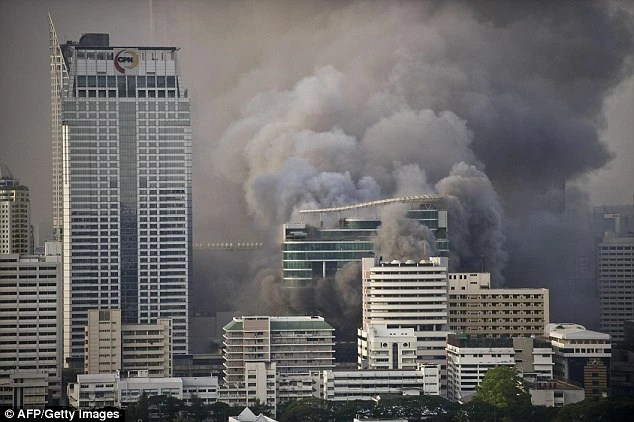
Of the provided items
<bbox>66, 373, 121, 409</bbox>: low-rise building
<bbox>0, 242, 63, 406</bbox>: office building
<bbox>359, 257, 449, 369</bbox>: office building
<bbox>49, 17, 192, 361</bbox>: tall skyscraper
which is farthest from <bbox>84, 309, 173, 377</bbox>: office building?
<bbox>359, 257, 449, 369</bbox>: office building

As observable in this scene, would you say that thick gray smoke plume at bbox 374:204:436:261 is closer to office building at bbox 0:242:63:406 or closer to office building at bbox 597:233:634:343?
office building at bbox 597:233:634:343

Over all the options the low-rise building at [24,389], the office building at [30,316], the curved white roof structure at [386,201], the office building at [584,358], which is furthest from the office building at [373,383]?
the curved white roof structure at [386,201]

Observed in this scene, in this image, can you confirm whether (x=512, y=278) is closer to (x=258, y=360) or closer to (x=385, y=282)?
(x=385, y=282)

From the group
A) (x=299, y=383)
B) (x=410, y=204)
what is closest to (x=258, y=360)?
(x=299, y=383)

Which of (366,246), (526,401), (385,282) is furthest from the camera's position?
(366,246)

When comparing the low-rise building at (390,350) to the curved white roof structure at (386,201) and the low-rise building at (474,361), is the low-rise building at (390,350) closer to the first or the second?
the low-rise building at (474,361)
